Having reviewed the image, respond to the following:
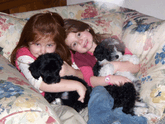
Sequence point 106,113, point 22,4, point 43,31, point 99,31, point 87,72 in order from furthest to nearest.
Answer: point 22,4 → point 99,31 → point 87,72 → point 43,31 → point 106,113

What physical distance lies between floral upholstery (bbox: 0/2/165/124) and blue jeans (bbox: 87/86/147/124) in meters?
0.20

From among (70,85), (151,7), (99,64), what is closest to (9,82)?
(70,85)

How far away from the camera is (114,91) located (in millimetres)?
1467

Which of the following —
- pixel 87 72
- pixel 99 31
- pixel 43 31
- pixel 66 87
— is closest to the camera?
A: pixel 66 87

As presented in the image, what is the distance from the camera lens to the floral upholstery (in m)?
0.98

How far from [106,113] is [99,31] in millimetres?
1214

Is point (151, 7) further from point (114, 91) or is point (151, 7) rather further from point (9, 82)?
point (9, 82)

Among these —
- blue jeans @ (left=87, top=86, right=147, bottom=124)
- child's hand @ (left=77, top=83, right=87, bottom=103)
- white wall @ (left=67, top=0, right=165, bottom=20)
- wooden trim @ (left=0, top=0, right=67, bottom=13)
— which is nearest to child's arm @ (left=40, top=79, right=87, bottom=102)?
child's hand @ (left=77, top=83, right=87, bottom=103)

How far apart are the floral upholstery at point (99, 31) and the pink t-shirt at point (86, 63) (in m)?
0.26

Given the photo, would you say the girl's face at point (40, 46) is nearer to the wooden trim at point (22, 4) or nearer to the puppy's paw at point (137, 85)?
the puppy's paw at point (137, 85)

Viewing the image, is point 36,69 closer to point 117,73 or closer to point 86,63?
point 86,63

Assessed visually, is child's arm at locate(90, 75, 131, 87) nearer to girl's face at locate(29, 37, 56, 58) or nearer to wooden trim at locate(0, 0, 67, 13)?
girl's face at locate(29, 37, 56, 58)

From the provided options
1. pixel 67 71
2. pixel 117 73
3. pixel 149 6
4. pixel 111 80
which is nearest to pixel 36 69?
pixel 67 71

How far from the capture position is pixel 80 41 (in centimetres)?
182
